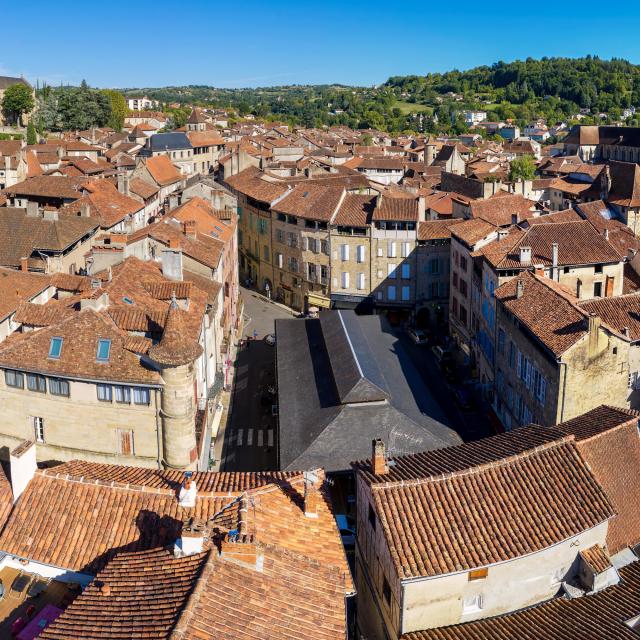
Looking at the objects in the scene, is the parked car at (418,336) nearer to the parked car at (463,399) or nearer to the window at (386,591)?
the parked car at (463,399)

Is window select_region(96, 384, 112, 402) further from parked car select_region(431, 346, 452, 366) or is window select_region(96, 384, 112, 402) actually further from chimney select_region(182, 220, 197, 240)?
parked car select_region(431, 346, 452, 366)

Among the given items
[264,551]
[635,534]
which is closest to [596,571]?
[635,534]

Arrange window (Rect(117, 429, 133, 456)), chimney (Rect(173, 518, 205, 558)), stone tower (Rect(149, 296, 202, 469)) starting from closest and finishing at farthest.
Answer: chimney (Rect(173, 518, 205, 558))
stone tower (Rect(149, 296, 202, 469))
window (Rect(117, 429, 133, 456))

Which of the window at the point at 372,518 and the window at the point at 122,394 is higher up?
the window at the point at 122,394

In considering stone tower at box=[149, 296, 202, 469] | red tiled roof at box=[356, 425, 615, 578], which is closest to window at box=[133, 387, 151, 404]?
stone tower at box=[149, 296, 202, 469]

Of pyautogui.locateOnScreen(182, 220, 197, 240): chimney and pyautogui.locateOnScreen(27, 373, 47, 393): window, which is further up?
pyautogui.locateOnScreen(182, 220, 197, 240): chimney

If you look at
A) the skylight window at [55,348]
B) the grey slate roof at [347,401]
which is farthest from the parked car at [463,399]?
the skylight window at [55,348]

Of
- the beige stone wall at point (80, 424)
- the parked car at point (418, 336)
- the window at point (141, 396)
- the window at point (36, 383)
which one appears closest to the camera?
the window at point (141, 396)

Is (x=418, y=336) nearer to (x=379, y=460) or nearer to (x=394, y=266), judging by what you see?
(x=394, y=266)
